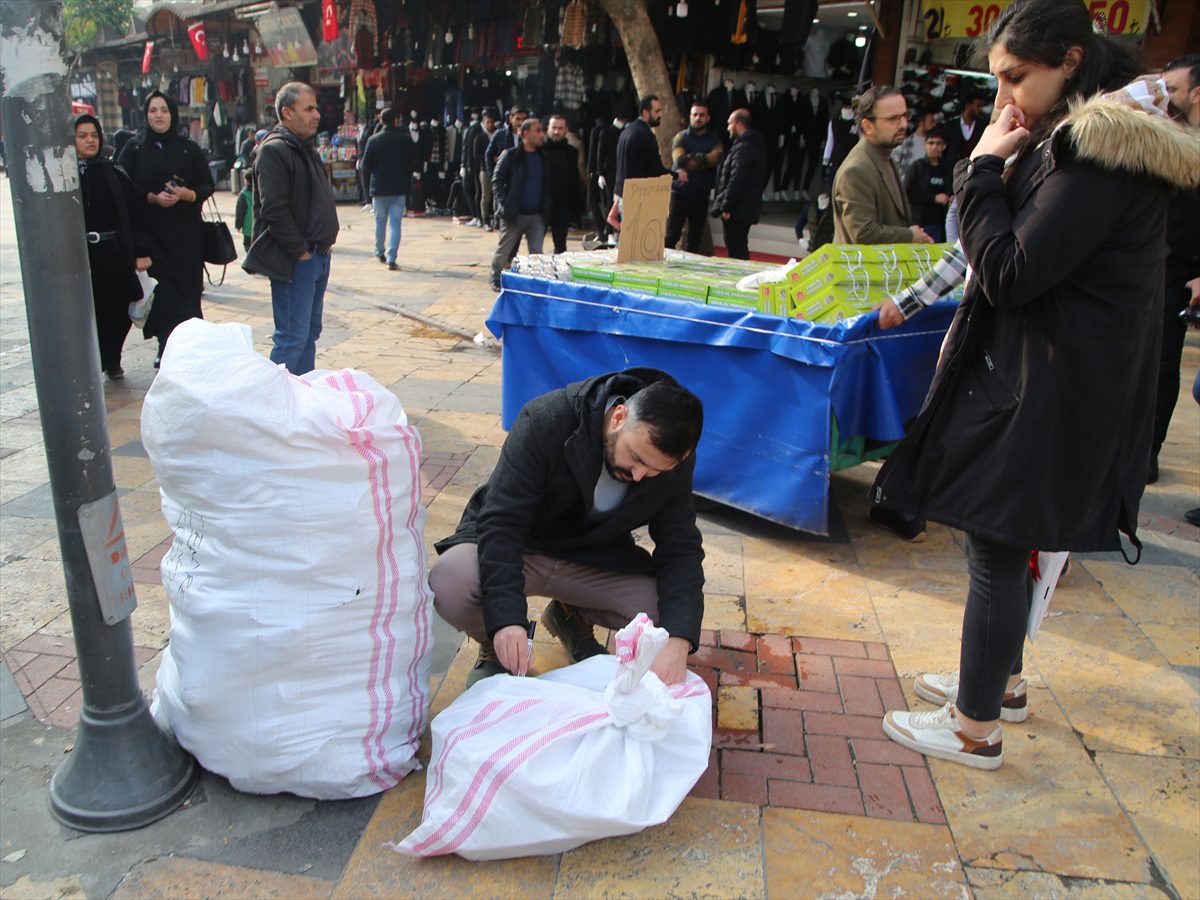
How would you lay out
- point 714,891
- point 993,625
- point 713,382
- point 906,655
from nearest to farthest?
point 714,891
point 993,625
point 906,655
point 713,382

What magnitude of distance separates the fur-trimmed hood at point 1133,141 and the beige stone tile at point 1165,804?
1.51 metres

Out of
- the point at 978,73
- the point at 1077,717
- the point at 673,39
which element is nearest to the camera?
the point at 1077,717

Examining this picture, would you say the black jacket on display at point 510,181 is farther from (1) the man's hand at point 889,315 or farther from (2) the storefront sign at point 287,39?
(2) the storefront sign at point 287,39

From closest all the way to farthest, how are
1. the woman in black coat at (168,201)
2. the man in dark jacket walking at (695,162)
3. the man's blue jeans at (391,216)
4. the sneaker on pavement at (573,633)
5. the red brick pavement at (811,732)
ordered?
the red brick pavement at (811,732) < the sneaker on pavement at (573,633) < the woman in black coat at (168,201) < the man in dark jacket walking at (695,162) < the man's blue jeans at (391,216)

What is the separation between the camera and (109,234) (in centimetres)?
552

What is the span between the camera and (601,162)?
11914 mm

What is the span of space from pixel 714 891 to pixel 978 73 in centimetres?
897

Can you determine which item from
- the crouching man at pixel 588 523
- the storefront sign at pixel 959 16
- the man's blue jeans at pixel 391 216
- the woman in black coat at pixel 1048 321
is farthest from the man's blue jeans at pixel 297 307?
the storefront sign at pixel 959 16

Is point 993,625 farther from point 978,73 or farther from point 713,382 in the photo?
point 978,73

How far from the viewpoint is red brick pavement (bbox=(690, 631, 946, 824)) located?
242cm

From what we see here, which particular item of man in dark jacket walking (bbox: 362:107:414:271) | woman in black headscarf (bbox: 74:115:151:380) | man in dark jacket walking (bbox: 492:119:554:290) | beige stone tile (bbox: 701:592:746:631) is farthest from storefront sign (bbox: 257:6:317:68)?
beige stone tile (bbox: 701:592:746:631)

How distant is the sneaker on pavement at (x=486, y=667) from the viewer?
2734 mm

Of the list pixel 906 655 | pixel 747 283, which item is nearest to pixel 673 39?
pixel 747 283

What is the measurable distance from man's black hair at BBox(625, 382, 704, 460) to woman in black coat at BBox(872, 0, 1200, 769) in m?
0.54
